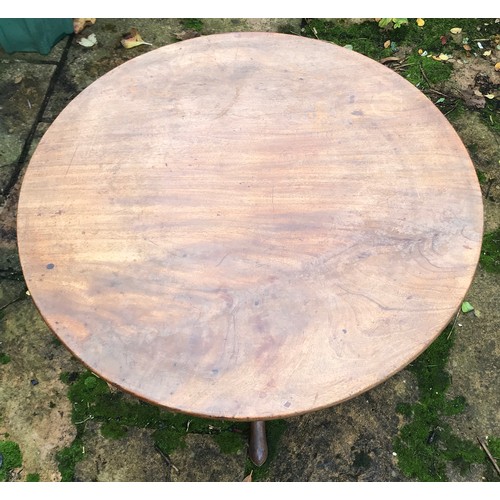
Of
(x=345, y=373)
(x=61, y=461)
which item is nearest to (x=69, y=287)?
(x=345, y=373)

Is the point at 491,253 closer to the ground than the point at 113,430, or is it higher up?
higher up

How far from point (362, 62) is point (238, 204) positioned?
88 cm

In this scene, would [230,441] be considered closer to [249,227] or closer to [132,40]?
[249,227]

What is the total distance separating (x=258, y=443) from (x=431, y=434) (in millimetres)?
775

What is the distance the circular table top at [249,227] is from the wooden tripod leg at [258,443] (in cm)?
83

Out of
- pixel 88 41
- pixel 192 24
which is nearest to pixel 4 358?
pixel 88 41

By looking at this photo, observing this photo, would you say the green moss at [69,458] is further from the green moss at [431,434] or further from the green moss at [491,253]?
the green moss at [491,253]

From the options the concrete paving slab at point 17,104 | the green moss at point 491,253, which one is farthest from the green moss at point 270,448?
the concrete paving slab at point 17,104

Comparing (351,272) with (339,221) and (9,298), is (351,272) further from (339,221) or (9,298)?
(9,298)

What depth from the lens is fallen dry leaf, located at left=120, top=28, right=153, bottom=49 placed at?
3664mm

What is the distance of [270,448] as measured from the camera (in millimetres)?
2322

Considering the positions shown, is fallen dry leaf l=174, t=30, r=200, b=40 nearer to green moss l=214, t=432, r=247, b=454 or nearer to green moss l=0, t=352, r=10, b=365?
green moss l=0, t=352, r=10, b=365

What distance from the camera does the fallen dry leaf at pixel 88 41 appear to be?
369 centimetres

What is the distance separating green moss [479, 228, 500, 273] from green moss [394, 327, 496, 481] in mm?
600
